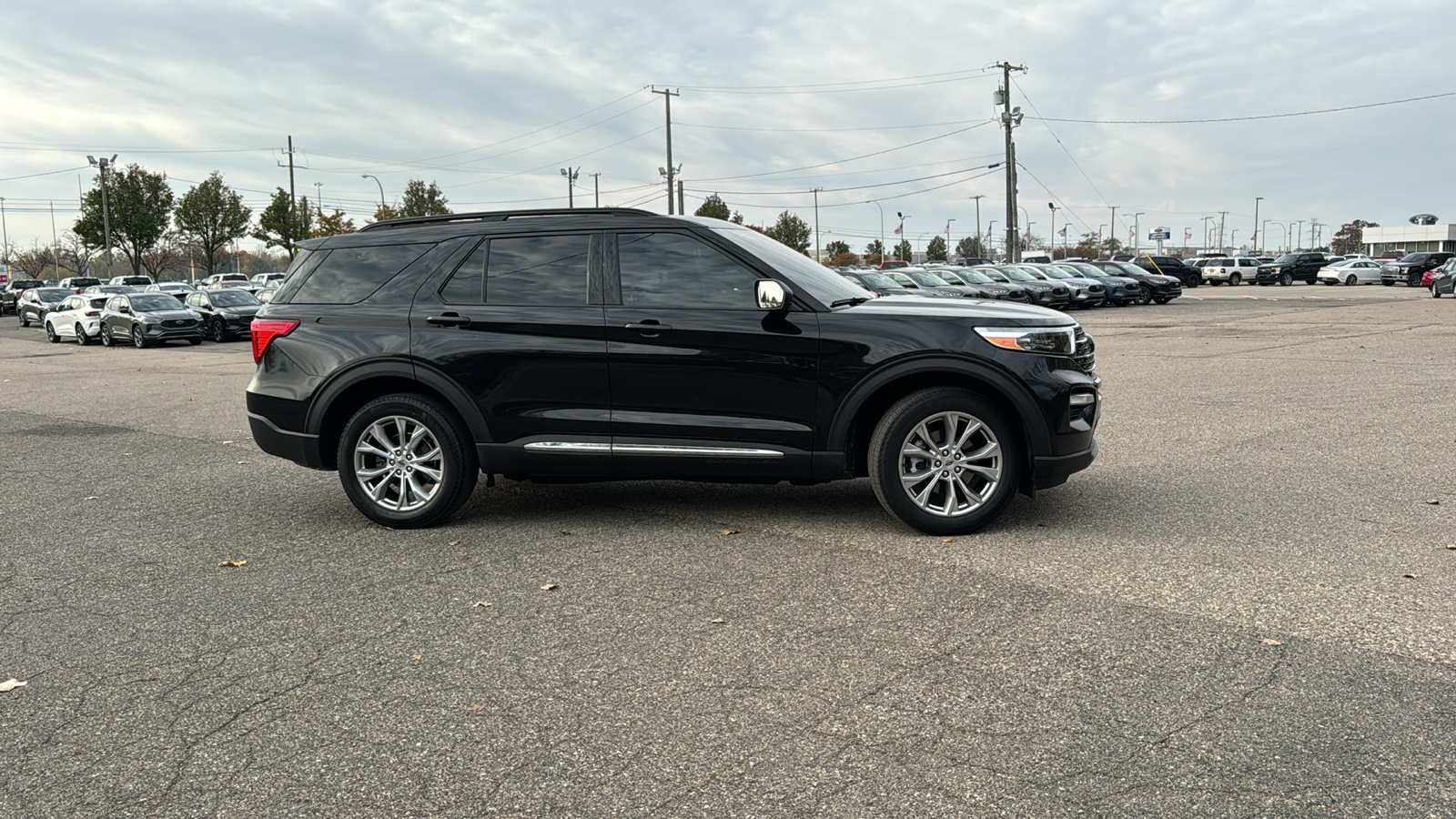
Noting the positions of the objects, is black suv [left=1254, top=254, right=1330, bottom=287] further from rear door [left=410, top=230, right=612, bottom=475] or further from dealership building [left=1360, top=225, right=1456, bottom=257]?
dealership building [left=1360, top=225, right=1456, bottom=257]

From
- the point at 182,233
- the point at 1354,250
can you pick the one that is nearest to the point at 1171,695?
the point at 182,233

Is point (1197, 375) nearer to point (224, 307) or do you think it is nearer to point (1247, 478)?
point (1247, 478)

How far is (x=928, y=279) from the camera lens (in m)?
36.4

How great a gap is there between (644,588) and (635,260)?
2.02 meters

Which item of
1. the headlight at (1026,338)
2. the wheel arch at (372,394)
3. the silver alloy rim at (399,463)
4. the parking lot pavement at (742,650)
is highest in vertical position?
the headlight at (1026,338)

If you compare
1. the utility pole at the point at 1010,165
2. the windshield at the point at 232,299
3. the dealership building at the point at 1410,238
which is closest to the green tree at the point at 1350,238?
the dealership building at the point at 1410,238

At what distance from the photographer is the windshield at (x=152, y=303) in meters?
29.1

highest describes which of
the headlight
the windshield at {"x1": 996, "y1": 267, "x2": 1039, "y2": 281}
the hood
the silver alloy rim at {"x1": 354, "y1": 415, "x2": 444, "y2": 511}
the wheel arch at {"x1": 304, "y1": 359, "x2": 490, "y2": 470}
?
the windshield at {"x1": 996, "y1": 267, "x2": 1039, "y2": 281}

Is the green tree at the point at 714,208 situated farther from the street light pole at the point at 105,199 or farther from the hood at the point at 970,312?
the hood at the point at 970,312

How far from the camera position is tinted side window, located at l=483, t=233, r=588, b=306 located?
6285 mm

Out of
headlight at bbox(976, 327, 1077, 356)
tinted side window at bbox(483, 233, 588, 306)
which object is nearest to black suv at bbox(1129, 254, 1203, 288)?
headlight at bbox(976, 327, 1077, 356)

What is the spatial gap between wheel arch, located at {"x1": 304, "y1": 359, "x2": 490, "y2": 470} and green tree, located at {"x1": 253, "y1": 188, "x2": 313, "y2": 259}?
61742 mm

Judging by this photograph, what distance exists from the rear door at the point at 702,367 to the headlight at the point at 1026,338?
3.06 ft

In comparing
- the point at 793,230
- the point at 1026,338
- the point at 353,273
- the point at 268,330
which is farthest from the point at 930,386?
the point at 793,230
